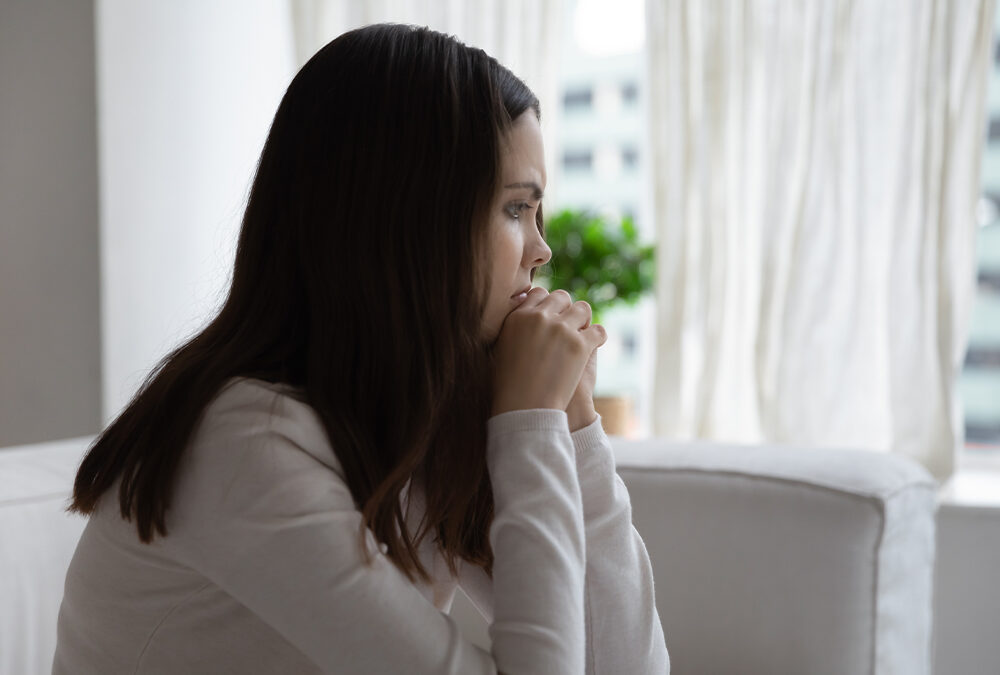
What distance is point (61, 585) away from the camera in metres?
1.31

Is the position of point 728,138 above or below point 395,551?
above

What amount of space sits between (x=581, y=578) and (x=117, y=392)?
1829 mm

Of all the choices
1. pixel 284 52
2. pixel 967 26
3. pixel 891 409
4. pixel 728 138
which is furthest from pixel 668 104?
pixel 284 52

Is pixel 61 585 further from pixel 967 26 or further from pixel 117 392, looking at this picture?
pixel 967 26

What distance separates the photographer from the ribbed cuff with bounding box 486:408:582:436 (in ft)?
3.10

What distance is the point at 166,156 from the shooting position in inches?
99.0

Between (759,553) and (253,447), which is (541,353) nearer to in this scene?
(253,447)

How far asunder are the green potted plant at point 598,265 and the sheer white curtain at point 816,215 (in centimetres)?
9

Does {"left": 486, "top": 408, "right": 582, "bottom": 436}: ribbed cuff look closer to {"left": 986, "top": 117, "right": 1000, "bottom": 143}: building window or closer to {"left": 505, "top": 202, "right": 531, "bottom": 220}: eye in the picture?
{"left": 505, "top": 202, "right": 531, "bottom": 220}: eye

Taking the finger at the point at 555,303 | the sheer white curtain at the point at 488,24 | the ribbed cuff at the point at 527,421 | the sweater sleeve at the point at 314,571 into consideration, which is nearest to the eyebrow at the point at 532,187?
the finger at the point at 555,303

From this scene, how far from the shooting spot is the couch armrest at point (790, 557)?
1.35 m

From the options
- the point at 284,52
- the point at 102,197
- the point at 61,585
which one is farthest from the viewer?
the point at 284,52

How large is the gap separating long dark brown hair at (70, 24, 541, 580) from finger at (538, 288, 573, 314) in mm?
131

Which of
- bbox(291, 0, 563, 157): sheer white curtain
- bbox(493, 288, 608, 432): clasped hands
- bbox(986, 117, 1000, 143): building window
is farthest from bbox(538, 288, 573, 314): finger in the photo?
bbox(986, 117, 1000, 143): building window
